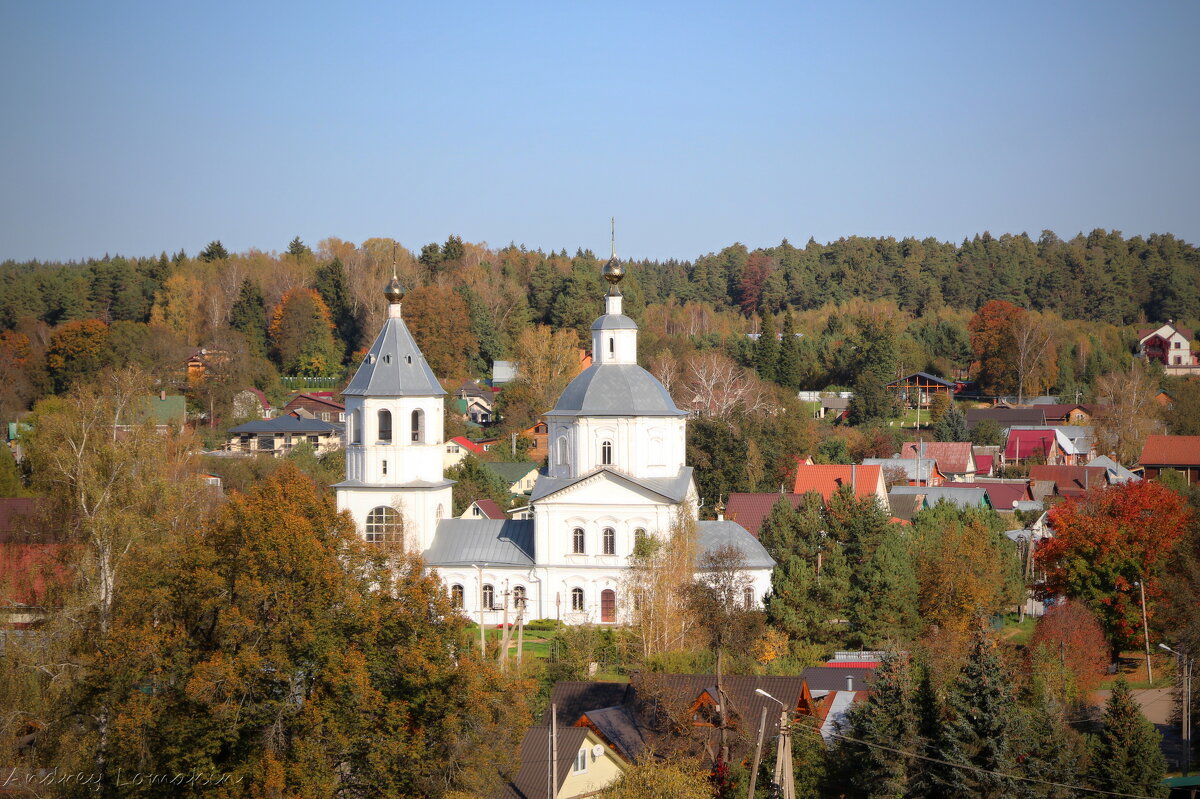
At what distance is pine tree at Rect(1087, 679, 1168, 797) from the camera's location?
19984 millimetres

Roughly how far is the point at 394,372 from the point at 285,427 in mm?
25446

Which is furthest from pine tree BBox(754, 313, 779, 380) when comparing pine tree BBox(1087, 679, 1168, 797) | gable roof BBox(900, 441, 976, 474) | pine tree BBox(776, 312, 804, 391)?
pine tree BBox(1087, 679, 1168, 797)

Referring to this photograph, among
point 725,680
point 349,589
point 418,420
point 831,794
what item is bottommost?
point 831,794

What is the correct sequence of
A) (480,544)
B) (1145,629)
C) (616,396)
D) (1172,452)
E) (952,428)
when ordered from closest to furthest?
1. (1145,629)
2. (480,544)
3. (616,396)
4. (1172,452)
5. (952,428)

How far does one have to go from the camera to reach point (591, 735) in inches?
842

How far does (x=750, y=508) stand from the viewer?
132 ft

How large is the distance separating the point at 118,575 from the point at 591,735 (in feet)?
26.1

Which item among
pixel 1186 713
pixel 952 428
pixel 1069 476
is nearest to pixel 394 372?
pixel 1186 713

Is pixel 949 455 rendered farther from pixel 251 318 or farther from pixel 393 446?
pixel 251 318

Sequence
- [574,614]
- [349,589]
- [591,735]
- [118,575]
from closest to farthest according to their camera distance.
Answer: [349,589] < [591,735] < [118,575] < [574,614]

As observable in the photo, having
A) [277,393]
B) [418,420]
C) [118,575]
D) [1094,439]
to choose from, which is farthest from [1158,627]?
[277,393]

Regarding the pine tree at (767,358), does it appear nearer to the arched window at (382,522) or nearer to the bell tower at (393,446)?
the bell tower at (393,446)

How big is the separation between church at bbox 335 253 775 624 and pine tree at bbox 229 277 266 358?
3940 cm

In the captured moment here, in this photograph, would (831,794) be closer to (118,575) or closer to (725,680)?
(725,680)
